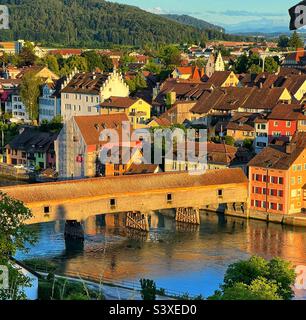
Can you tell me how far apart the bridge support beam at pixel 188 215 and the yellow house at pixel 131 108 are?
714 centimetres

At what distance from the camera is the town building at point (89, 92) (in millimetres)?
24766

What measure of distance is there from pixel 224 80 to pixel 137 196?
499 inches

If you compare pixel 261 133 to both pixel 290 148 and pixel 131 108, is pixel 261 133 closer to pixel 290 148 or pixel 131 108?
pixel 290 148

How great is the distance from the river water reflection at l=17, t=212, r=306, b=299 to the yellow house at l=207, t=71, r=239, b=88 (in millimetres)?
11394

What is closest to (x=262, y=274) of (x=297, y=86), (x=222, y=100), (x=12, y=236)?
(x=12, y=236)

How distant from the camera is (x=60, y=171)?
19.8 m

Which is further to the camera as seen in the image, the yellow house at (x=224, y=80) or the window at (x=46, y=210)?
the yellow house at (x=224, y=80)

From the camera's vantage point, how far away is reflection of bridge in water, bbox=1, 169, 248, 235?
1397cm

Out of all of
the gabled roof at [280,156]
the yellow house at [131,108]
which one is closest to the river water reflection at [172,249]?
the gabled roof at [280,156]

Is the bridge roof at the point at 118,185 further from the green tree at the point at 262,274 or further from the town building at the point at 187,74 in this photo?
the town building at the point at 187,74

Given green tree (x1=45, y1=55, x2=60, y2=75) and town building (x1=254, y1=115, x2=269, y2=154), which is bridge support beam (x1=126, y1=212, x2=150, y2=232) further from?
green tree (x1=45, y1=55, x2=60, y2=75)

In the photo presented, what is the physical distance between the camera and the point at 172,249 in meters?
13.1

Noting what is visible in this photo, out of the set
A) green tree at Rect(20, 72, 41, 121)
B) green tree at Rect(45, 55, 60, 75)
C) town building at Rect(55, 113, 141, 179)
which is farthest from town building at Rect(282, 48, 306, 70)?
town building at Rect(55, 113, 141, 179)

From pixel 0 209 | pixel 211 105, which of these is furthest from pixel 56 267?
pixel 211 105
